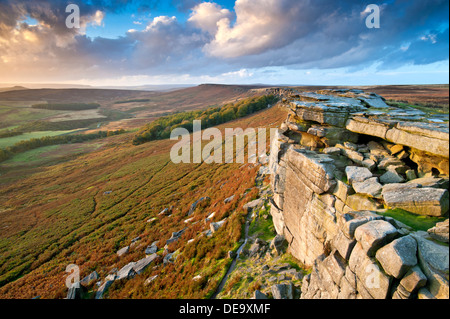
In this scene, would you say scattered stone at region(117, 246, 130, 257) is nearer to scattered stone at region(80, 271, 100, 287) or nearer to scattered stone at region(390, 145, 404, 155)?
scattered stone at region(80, 271, 100, 287)

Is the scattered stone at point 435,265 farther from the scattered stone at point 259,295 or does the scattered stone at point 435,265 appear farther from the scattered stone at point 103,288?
the scattered stone at point 103,288

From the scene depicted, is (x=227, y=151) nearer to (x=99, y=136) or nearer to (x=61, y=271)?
(x=61, y=271)

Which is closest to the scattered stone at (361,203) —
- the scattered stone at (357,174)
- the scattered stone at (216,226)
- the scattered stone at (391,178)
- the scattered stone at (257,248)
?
the scattered stone at (357,174)

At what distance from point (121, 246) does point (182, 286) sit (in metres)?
12.8

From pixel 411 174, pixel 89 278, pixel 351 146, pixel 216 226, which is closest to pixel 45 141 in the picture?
pixel 89 278

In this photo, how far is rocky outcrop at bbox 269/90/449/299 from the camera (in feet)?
18.9

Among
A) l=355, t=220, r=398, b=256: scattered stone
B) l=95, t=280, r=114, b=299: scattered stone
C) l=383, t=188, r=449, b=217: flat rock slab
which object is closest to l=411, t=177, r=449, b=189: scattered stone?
l=383, t=188, r=449, b=217: flat rock slab

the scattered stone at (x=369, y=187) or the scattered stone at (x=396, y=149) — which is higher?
the scattered stone at (x=396, y=149)

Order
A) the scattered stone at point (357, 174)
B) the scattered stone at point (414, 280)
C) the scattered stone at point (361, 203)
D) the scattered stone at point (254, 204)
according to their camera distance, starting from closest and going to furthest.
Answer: the scattered stone at point (414, 280) < the scattered stone at point (361, 203) < the scattered stone at point (357, 174) < the scattered stone at point (254, 204)

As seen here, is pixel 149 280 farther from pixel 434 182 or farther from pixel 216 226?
pixel 434 182

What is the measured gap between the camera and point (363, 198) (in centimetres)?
823

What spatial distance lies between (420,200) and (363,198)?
5.66 ft

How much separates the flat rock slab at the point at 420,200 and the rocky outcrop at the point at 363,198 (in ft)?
0.08

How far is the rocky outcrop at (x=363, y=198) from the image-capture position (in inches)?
226
